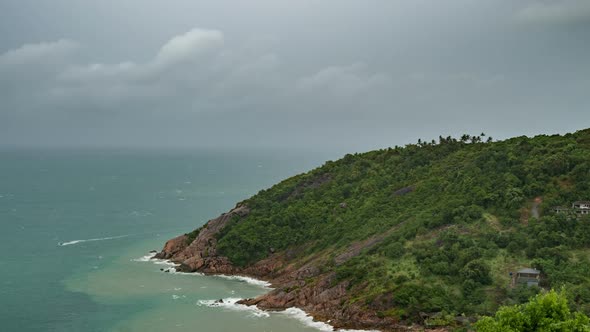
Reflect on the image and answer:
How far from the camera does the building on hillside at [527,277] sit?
186 feet

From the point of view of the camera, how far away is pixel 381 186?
318ft

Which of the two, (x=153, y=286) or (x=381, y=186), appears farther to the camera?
(x=381, y=186)

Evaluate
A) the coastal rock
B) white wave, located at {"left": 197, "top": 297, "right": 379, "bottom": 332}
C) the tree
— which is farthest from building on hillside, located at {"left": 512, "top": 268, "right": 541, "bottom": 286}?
the coastal rock

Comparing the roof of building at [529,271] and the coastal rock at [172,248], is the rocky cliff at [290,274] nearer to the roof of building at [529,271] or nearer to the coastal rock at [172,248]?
the coastal rock at [172,248]

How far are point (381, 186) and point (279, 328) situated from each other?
44278 mm

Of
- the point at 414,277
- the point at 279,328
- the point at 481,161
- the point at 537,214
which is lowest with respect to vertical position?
the point at 279,328

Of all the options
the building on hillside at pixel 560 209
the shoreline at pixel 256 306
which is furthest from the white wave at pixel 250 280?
the building on hillside at pixel 560 209

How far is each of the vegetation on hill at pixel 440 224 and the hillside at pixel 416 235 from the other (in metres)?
0.18

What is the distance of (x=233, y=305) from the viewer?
67875 mm

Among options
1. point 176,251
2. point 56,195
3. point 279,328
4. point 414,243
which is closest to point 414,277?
point 414,243

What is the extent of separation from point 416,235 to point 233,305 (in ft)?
87.4

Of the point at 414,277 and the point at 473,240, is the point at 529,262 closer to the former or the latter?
the point at 473,240

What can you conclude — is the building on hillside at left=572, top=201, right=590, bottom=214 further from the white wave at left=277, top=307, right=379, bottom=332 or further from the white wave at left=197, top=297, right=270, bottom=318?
the white wave at left=197, top=297, right=270, bottom=318

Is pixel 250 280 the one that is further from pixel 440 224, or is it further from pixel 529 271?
pixel 529 271
